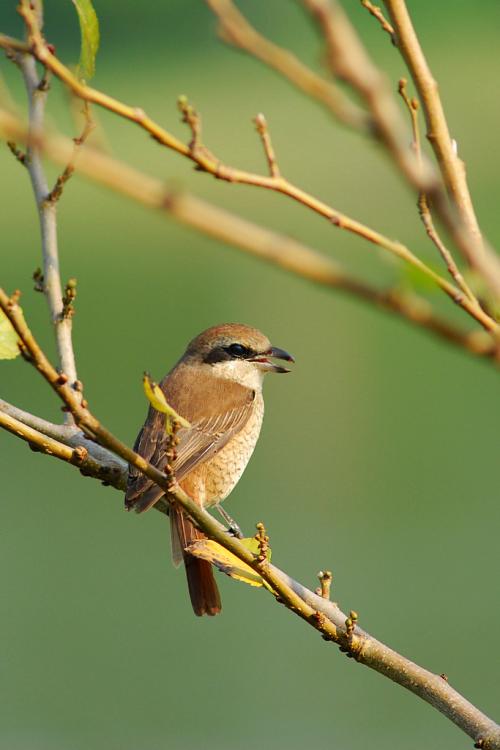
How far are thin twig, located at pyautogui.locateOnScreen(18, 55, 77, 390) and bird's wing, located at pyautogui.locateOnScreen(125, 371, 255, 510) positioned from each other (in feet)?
1.31

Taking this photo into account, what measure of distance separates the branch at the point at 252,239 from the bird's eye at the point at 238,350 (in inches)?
118

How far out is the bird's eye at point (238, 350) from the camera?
383 cm

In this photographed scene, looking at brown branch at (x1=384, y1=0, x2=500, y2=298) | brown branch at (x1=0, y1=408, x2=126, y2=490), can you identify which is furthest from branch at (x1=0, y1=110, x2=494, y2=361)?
brown branch at (x1=0, y1=408, x2=126, y2=490)

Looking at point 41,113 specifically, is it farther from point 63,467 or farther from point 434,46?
point 434,46

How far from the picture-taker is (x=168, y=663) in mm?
6762

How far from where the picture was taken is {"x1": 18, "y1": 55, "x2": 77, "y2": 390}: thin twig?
2389mm

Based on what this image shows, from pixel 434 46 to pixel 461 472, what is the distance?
9.32 m

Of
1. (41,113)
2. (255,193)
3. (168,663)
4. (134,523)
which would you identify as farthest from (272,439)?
(41,113)

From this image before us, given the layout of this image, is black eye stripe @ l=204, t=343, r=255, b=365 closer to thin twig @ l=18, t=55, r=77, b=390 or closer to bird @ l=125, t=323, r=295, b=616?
bird @ l=125, t=323, r=295, b=616

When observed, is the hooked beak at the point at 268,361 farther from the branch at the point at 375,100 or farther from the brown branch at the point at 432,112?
the branch at the point at 375,100

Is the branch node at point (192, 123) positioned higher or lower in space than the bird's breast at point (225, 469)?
lower

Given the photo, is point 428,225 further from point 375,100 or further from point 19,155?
point 375,100

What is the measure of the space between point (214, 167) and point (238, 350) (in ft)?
7.71

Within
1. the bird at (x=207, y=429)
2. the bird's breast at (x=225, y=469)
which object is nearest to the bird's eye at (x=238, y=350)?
the bird at (x=207, y=429)
